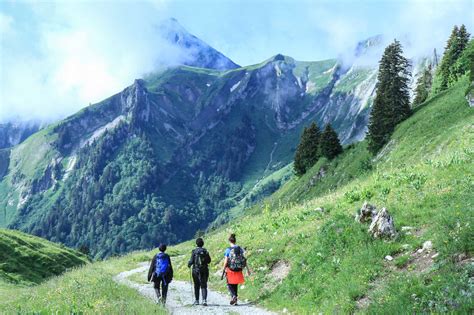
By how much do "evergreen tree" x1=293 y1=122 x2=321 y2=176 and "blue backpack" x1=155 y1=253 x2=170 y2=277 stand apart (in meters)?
75.8

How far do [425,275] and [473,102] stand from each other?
151 ft

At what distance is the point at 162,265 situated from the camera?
746 inches

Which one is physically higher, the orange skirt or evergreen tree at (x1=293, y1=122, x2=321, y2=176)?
evergreen tree at (x1=293, y1=122, x2=321, y2=176)

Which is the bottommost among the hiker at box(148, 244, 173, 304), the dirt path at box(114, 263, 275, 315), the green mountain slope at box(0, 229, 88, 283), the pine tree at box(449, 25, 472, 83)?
the dirt path at box(114, 263, 275, 315)

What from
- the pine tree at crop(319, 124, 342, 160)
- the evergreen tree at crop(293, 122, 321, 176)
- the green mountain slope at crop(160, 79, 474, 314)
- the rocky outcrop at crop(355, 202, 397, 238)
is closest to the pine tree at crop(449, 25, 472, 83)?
the pine tree at crop(319, 124, 342, 160)

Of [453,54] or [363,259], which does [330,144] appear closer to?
[453,54]

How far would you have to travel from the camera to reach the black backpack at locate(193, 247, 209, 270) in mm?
18703

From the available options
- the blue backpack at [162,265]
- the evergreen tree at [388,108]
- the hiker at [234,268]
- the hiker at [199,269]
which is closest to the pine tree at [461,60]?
the evergreen tree at [388,108]

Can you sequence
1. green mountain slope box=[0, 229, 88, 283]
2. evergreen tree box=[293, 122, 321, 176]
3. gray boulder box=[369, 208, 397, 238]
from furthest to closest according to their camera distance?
→ 1. evergreen tree box=[293, 122, 321, 176]
2. green mountain slope box=[0, 229, 88, 283]
3. gray boulder box=[369, 208, 397, 238]

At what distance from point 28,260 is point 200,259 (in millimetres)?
41486

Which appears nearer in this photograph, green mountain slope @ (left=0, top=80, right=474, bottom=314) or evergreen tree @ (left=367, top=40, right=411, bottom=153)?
green mountain slope @ (left=0, top=80, right=474, bottom=314)

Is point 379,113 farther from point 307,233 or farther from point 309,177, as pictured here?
point 307,233

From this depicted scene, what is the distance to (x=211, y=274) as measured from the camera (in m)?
25.3

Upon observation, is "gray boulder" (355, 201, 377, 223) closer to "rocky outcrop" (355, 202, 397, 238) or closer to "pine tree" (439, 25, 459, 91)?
"rocky outcrop" (355, 202, 397, 238)
